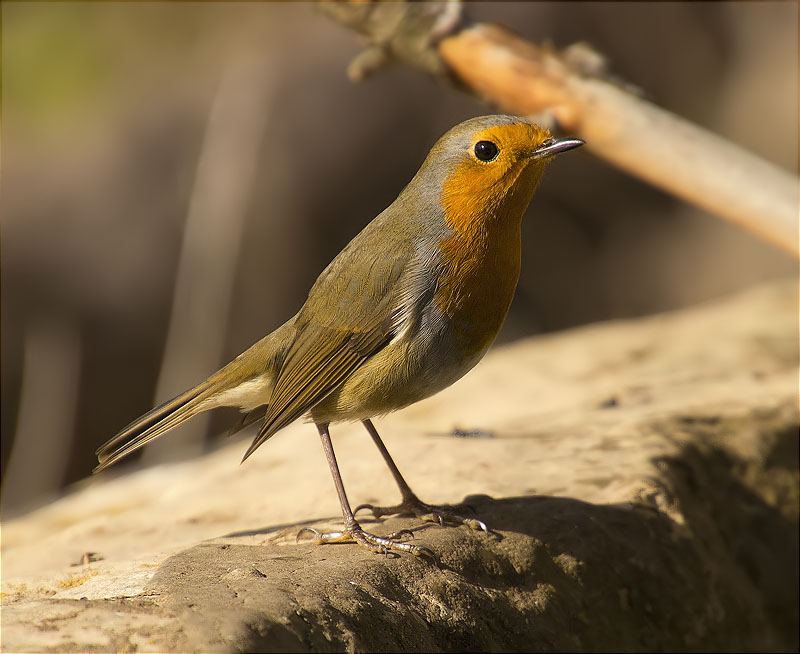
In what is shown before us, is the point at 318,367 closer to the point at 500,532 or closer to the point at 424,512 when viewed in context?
the point at 424,512

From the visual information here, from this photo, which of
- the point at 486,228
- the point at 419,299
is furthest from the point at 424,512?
the point at 486,228

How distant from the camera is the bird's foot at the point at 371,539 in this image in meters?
3.10

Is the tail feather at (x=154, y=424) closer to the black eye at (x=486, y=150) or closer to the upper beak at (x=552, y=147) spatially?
the black eye at (x=486, y=150)

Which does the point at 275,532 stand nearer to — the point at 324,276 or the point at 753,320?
the point at 324,276

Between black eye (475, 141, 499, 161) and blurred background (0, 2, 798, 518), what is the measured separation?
13.5 feet

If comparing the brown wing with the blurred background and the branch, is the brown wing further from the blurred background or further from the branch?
the blurred background

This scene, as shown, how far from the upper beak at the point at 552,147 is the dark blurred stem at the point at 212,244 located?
13.9ft

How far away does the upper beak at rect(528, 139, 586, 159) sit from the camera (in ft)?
11.3

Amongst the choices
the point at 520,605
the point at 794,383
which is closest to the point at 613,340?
the point at 794,383

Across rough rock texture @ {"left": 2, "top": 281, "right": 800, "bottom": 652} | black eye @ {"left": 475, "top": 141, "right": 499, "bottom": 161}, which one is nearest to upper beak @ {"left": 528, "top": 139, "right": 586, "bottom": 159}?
black eye @ {"left": 475, "top": 141, "right": 499, "bottom": 161}

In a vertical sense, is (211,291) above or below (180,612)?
above

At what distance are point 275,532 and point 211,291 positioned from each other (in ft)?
13.4

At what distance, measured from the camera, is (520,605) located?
310cm

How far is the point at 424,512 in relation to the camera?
358 cm
